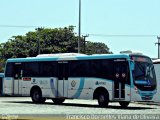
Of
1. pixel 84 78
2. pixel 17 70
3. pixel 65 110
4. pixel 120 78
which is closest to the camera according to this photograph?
pixel 65 110

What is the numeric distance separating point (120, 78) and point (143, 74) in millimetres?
1311

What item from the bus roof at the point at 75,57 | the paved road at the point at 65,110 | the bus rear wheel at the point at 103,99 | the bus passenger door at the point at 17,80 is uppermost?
the bus roof at the point at 75,57

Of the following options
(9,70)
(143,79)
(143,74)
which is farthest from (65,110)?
(9,70)

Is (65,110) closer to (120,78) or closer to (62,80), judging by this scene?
(120,78)

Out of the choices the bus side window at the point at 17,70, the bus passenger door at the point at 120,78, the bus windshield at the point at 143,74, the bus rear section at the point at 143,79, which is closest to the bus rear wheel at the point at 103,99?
the bus passenger door at the point at 120,78

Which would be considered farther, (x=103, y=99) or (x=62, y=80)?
(x=62, y=80)

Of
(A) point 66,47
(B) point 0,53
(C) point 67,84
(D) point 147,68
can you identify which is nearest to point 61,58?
(C) point 67,84

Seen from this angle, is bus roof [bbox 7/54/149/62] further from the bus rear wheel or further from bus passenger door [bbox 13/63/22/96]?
the bus rear wheel

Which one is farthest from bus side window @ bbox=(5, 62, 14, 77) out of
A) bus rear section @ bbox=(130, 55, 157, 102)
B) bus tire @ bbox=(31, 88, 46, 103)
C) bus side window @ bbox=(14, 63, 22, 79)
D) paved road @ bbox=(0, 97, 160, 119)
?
bus rear section @ bbox=(130, 55, 157, 102)

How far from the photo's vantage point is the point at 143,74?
27.9 meters

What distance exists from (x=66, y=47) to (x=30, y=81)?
1713 inches

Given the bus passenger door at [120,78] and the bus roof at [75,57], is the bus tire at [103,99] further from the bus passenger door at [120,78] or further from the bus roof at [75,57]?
the bus roof at [75,57]

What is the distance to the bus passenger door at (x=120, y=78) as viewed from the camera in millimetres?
27609

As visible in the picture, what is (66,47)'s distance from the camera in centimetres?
7675
